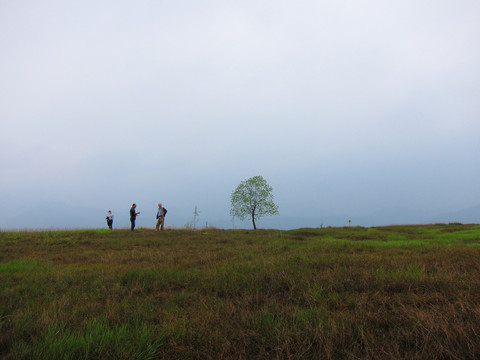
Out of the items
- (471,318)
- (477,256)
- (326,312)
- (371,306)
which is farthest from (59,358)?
(477,256)

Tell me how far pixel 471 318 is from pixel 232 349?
313 cm

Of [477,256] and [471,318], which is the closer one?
[471,318]

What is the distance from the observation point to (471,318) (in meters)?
3.12

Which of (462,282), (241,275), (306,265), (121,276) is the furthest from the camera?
(306,265)

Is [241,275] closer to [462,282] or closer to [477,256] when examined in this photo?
[462,282]

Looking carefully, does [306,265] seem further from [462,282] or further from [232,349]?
[232,349]

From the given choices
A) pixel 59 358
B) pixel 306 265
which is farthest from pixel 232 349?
pixel 306 265

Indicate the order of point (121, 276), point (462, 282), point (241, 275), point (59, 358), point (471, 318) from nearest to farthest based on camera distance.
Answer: point (59, 358) → point (471, 318) → point (462, 282) → point (241, 275) → point (121, 276)

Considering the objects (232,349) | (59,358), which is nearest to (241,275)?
(232,349)

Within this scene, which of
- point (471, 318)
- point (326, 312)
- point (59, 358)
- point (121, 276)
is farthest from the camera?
point (121, 276)

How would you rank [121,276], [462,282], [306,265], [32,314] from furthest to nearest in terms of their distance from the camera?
[306,265], [121,276], [462,282], [32,314]

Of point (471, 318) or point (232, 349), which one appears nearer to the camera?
point (232, 349)

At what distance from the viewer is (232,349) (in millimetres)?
2863

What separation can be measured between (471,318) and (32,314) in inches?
258
